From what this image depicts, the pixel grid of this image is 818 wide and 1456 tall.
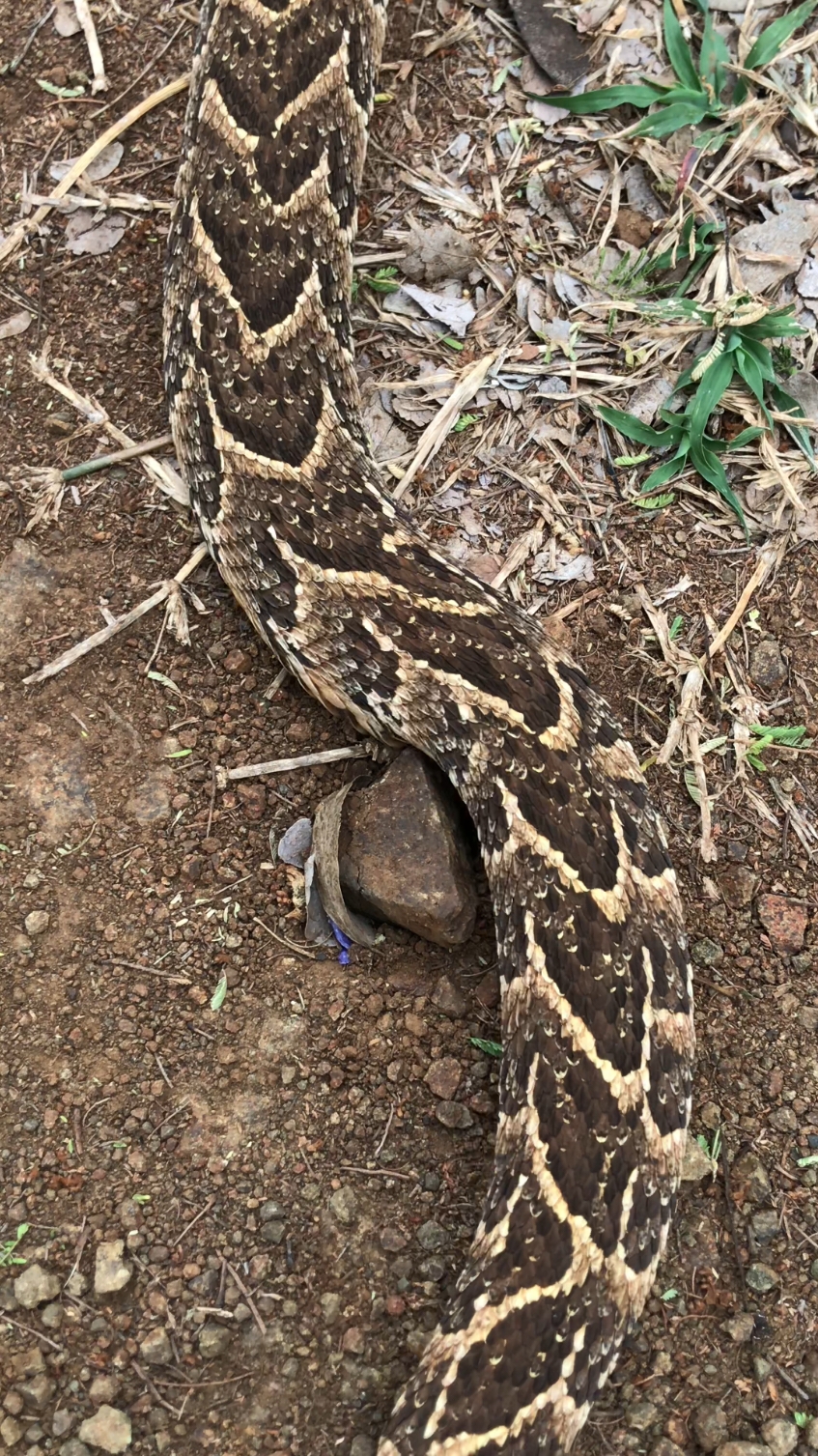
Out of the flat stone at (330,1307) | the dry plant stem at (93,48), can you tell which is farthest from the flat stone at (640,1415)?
the dry plant stem at (93,48)

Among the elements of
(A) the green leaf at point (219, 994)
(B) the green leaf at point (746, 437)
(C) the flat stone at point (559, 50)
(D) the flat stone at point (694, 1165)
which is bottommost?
(D) the flat stone at point (694, 1165)

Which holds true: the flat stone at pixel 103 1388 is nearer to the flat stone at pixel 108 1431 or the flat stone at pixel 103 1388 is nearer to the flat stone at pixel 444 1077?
the flat stone at pixel 108 1431

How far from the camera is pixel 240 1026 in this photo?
136 inches

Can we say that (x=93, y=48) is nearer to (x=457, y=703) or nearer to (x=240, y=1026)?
(x=457, y=703)

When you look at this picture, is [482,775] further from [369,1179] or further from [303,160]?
[303,160]

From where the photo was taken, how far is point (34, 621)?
12.5 ft

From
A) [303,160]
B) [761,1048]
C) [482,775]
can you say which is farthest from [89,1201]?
[303,160]

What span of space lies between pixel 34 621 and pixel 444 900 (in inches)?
66.2

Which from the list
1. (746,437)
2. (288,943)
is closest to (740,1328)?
(288,943)

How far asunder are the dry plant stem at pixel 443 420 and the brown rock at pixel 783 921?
186 centimetres

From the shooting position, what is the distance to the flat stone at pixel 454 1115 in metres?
3.36

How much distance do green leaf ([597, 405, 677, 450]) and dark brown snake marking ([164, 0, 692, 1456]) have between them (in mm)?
881

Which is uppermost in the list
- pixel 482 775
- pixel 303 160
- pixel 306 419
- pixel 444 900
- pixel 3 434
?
pixel 303 160

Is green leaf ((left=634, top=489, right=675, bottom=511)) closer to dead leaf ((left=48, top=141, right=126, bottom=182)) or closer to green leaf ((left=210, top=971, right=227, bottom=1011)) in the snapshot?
green leaf ((left=210, top=971, right=227, bottom=1011))
